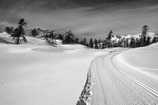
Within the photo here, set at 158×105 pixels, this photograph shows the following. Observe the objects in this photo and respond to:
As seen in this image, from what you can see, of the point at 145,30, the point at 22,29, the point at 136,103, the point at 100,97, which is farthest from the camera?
the point at 145,30

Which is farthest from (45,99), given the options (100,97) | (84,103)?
(100,97)

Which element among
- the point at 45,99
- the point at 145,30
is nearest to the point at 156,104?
the point at 45,99

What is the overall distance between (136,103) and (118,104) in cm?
84

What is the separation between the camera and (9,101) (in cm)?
465

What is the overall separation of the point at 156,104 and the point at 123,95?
4.64 ft

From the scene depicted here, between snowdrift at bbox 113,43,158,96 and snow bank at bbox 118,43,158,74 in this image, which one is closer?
snowdrift at bbox 113,43,158,96

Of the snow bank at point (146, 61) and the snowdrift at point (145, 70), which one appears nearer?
the snowdrift at point (145, 70)

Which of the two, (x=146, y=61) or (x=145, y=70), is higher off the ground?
(x=146, y=61)

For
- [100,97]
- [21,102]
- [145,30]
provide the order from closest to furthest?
[21,102], [100,97], [145,30]

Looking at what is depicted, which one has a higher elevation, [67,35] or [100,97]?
[67,35]

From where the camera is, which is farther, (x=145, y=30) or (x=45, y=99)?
(x=145, y=30)

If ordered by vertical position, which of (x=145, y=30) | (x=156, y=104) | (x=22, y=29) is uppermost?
(x=145, y=30)

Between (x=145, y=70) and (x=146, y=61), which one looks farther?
(x=146, y=61)

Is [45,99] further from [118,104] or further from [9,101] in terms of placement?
[118,104]
